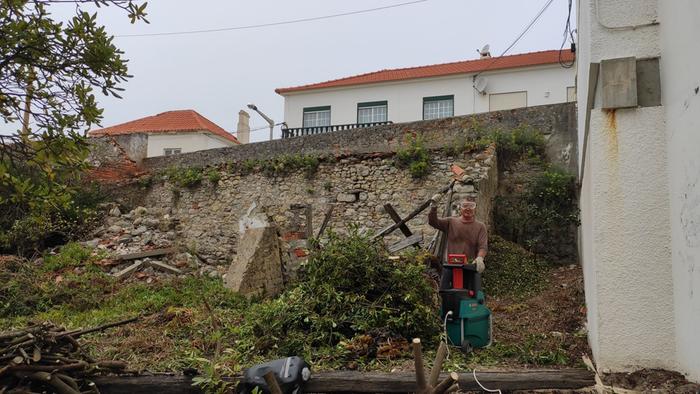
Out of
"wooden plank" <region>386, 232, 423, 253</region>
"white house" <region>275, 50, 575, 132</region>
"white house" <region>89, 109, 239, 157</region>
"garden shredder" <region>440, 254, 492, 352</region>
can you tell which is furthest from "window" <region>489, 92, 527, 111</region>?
"garden shredder" <region>440, 254, 492, 352</region>

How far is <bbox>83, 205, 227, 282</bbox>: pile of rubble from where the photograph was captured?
11.3m

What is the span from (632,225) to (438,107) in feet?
63.1

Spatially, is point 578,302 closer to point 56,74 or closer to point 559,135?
point 559,135

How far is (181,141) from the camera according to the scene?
85.7ft

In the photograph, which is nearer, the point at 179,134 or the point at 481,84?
the point at 481,84

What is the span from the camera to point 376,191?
11.6 meters

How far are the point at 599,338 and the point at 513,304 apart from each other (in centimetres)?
421

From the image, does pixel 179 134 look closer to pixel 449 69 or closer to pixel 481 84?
pixel 449 69

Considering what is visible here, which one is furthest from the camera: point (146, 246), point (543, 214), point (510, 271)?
point (146, 246)

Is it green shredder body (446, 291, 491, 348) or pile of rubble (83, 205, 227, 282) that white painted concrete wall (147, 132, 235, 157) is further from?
green shredder body (446, 291, 491, 348)

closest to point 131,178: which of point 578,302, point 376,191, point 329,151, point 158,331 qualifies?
point 329,151

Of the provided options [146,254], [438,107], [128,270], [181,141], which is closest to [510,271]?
[128,270]

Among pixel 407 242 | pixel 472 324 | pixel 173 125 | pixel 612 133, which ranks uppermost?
pixel 173 125

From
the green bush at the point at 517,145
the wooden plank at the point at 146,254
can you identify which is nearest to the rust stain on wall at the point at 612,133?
the green bush at the point at 517,145
